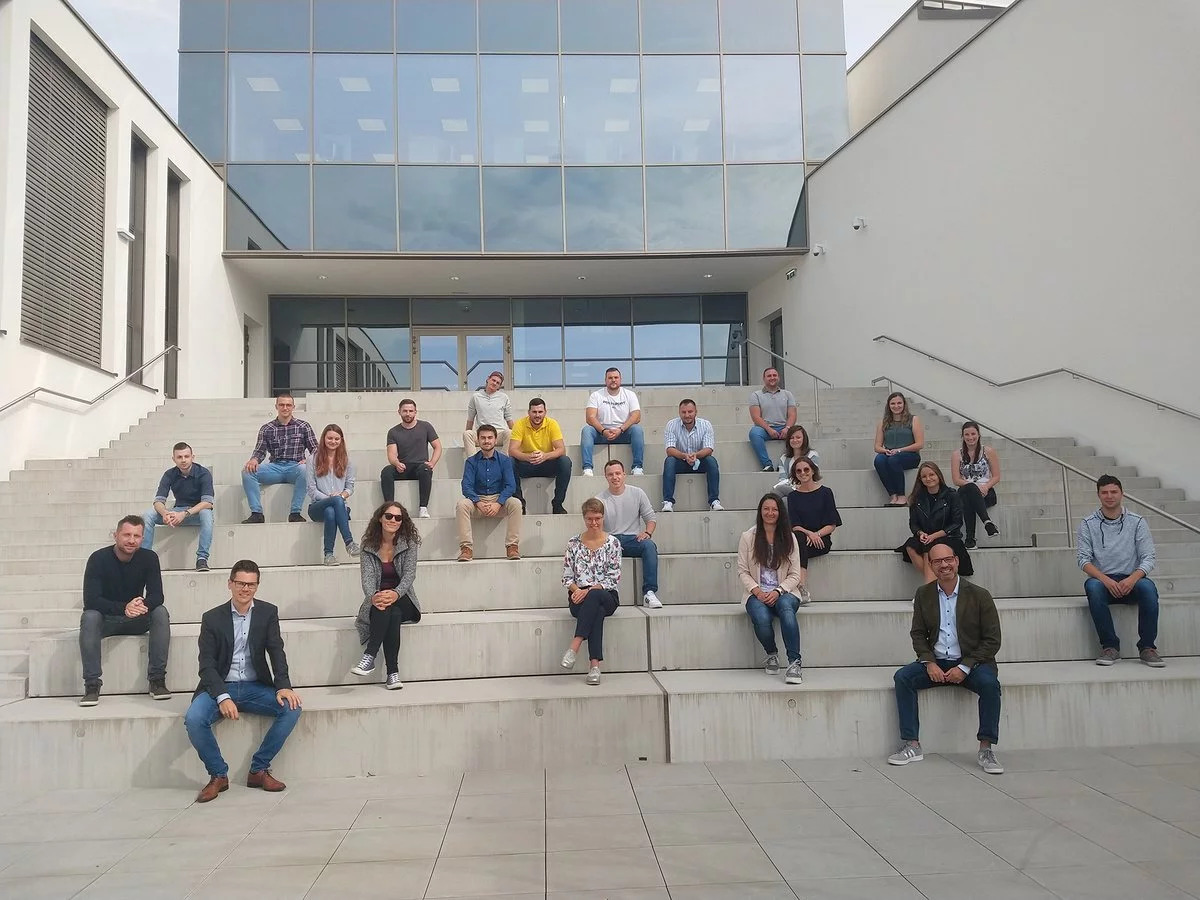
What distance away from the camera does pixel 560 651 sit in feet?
20.2

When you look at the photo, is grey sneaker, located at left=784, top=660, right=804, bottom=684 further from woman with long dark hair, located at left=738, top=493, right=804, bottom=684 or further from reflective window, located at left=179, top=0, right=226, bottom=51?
reflective window, located at left=179, top=0, right=226, bottom=51

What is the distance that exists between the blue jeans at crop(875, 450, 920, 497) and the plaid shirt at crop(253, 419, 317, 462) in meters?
5.32

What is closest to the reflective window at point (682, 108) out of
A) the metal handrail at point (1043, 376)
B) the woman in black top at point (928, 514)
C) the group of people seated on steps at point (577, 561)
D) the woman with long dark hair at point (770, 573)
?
the metal handrail at point (1043, 376)

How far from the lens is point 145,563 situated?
233 inches

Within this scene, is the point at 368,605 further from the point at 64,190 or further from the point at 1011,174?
the point at 1011,174

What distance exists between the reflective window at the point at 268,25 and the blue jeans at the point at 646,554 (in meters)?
13.9

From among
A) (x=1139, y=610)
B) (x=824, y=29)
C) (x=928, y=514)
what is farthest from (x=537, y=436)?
(x=824, y=29)

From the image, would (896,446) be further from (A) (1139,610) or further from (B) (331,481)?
(B) (331,481)

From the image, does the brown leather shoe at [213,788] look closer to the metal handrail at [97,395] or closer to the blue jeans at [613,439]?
the blue jeans at [613,439]

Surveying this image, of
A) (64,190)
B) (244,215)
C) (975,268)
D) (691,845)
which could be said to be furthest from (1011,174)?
(244,215)

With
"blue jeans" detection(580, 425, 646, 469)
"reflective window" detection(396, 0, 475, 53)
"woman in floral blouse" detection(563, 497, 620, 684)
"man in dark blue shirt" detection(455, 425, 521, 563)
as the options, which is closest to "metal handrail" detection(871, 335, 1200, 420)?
"blue jeans" detection(580, 425, 646, 469)

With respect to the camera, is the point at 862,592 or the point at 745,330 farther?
the point at 745,330

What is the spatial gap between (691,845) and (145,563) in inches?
161

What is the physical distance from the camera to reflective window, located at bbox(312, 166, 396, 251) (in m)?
16.1
